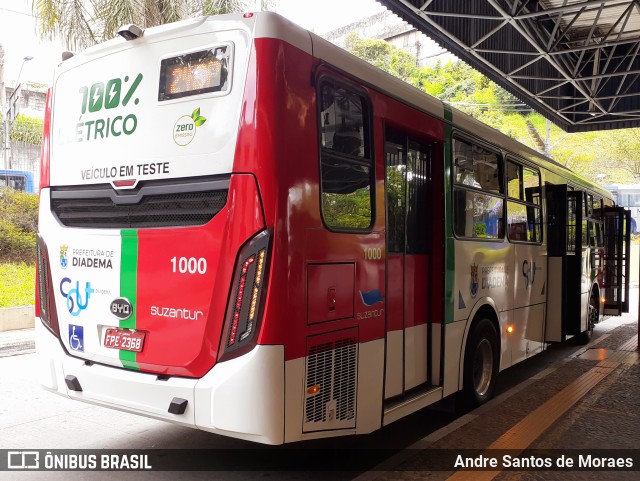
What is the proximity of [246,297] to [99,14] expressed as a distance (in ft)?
29.4

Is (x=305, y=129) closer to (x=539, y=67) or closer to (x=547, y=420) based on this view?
(x=547, y=420)

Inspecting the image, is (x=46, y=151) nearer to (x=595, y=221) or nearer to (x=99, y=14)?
(x=99, y=14)

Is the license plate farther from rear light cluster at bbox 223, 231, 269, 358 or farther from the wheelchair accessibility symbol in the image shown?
rear light cluster at bbox 223, 231, 269, 358

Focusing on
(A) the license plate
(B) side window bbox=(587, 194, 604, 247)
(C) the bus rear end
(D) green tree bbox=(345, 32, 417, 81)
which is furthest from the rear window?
(D) green tree bbox=(345, 32, 417, 81)

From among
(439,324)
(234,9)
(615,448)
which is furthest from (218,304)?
(234,9)

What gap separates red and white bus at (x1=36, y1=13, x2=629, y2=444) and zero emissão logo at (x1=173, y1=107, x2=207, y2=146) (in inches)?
0.5

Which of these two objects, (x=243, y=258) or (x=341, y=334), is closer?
(x=243, y=258)

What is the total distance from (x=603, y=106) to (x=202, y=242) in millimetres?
14906

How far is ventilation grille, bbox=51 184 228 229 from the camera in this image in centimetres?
350

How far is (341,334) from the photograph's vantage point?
12.1 feet

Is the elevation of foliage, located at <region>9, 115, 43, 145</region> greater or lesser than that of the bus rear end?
greater

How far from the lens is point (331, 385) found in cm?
361

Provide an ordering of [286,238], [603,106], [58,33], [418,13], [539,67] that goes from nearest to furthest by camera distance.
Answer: [286,238] → [418,13] → [58,33] → [539,67] → [603,106]

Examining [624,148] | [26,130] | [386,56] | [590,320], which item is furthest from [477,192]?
[386,56]
